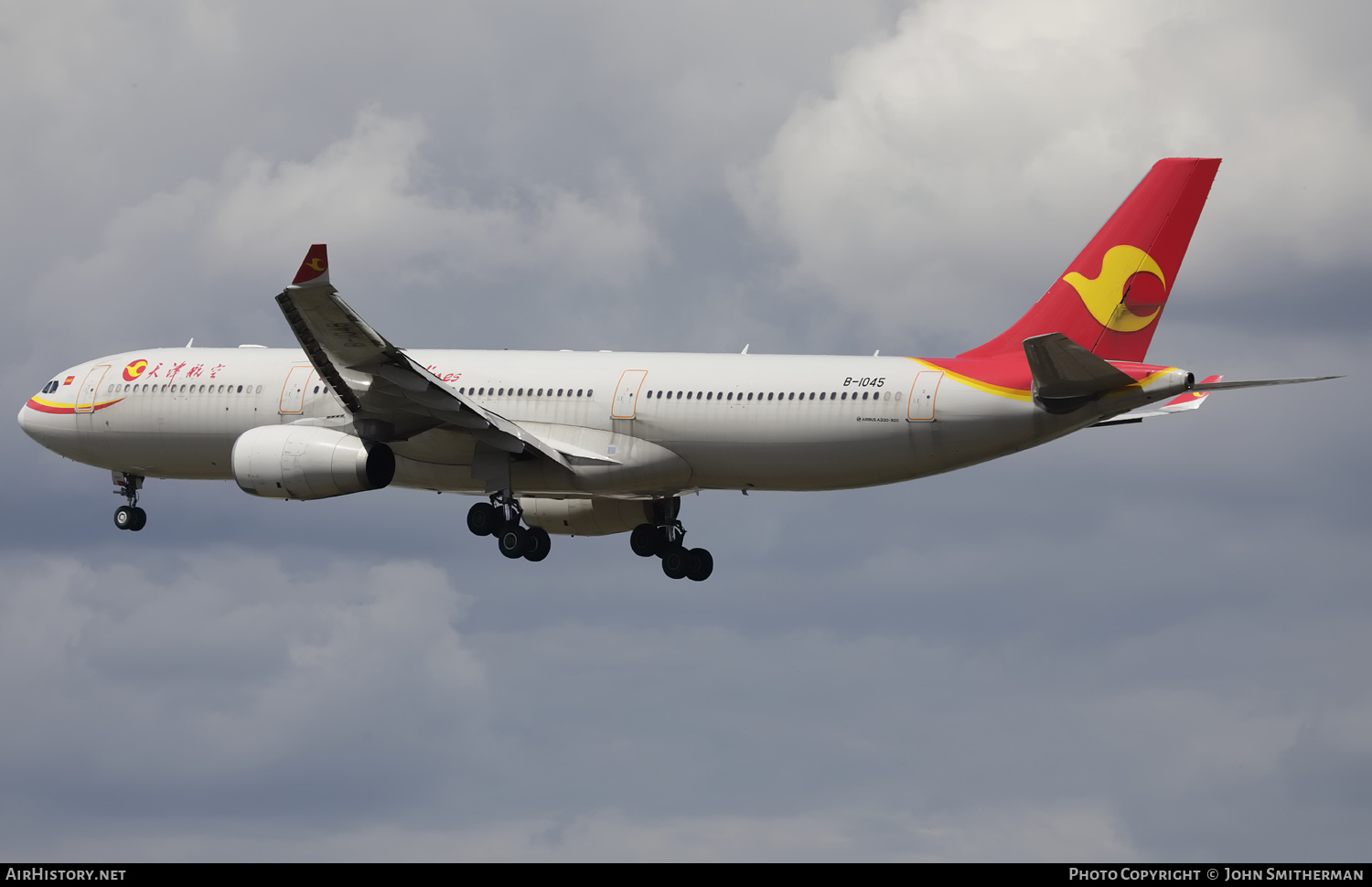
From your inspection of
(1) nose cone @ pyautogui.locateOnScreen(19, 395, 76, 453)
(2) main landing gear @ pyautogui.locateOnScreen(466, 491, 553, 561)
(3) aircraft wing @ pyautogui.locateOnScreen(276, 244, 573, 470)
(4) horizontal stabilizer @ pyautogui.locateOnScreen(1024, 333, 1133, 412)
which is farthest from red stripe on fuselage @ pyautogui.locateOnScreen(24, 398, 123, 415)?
(4) horizontal stabilizer @ pyautogui.locateOnScreen(1024, 333, 1133, 412)

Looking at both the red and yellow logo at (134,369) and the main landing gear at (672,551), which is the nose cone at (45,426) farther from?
the main landing gear at (672,551)

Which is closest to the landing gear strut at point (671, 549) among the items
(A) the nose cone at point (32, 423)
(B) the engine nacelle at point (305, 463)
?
(B) the engine nacelle at point (305, 463)

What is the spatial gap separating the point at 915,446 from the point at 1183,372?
6.73 metres

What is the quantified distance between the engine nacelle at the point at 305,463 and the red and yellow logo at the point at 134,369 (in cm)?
763

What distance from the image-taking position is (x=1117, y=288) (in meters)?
44.8

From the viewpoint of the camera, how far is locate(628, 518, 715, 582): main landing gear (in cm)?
5297

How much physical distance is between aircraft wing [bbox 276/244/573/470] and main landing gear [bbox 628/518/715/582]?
5936 mm

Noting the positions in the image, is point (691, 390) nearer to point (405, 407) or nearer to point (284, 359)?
point (405, 407)

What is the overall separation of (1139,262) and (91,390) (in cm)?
3081

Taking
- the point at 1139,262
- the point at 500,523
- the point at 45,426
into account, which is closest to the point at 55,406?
the point at 45,426

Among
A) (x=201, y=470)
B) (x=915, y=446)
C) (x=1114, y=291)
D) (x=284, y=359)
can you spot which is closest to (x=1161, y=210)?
(x=1114, y=291)

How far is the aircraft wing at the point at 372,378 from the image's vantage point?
43219mm

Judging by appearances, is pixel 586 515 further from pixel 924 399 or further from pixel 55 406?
pixel 55 406

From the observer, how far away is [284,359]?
2072 inches
